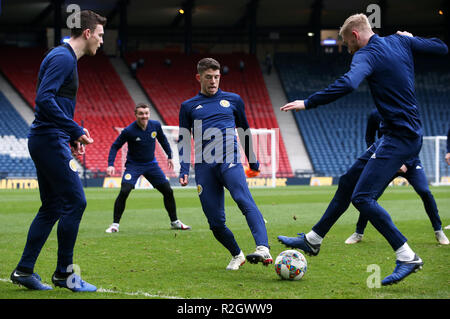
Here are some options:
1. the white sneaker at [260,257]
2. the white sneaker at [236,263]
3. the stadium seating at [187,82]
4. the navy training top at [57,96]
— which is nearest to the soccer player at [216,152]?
the white sneaker at [236,263]

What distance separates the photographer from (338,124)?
1656 inches

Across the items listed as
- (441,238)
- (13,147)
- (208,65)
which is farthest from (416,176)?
(13,147)

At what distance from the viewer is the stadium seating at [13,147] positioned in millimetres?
31933

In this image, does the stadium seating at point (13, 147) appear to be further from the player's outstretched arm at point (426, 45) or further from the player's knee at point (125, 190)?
the player's outstretched arm at point (426, 45)

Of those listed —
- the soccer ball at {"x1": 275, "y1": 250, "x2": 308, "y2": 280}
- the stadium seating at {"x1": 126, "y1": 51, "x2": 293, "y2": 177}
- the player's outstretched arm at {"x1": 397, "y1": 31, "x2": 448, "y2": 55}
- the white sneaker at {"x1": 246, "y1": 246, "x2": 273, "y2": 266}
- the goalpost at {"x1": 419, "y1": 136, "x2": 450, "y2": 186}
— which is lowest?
the goalpost at {"x1": 419, "y1": 136, "x2": 450, "y2": 186}

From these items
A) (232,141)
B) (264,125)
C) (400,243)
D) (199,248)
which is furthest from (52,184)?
(264,125)

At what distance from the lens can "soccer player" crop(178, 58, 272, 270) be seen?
6.68 metres

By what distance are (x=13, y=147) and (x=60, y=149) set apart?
97.0 feet

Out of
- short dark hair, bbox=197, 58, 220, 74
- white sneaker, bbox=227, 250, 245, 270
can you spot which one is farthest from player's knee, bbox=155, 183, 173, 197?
short dark hair, bbox=197, 58, 220, 74

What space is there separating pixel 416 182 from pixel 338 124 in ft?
110

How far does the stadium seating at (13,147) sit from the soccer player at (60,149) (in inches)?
1050

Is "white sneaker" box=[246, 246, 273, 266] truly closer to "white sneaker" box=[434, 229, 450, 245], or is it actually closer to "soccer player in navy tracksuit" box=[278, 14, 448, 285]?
"soccer player in navy tracksuit" box=[278, 14, 448, 285]

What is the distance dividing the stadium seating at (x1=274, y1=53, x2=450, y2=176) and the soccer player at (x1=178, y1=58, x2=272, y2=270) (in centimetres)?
3110

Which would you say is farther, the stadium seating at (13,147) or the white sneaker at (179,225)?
the stadium seating at (13,147)
